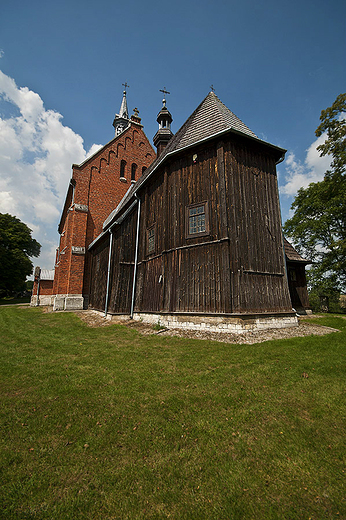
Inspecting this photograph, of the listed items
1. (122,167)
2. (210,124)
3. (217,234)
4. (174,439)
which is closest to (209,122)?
(210,124)

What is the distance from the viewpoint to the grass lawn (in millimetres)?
1871

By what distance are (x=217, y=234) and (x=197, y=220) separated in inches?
43.4

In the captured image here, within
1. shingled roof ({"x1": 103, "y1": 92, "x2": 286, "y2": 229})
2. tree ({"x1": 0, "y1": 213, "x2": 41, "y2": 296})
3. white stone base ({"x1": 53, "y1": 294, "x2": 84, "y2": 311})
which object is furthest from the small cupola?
tree ({"x1": 0, "y1": 213, "x2": 41, "y2": 296})

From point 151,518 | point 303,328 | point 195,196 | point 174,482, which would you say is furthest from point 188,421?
point 195,196

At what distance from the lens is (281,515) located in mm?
1766

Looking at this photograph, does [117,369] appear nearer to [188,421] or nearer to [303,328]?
[188,421]

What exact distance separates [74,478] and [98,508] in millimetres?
396

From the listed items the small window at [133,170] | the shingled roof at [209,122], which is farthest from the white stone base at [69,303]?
the shingled roof at [209,122]

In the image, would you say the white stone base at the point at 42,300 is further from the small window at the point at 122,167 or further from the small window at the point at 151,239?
the small window at the point at 151,239

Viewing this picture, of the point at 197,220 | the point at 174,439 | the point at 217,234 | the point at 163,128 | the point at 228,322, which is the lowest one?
the point at 174,439

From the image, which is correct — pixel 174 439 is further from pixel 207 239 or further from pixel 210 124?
pixel 210 124

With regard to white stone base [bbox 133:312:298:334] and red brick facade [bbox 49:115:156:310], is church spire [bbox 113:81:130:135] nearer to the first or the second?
red brick facade [bbox 49:115:156:310]

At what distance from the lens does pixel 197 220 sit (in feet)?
30.7

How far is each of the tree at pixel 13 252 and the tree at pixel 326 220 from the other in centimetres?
3745
